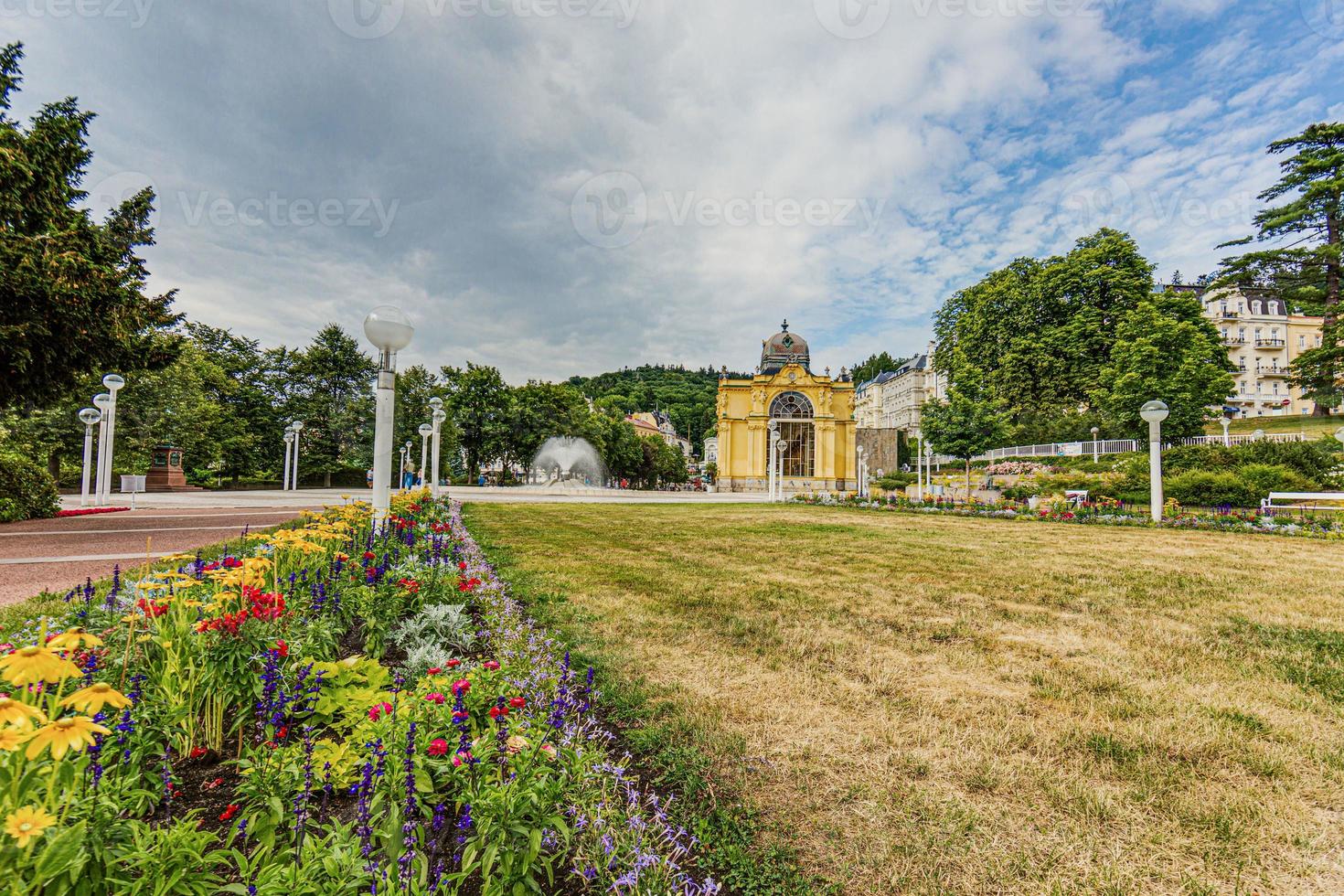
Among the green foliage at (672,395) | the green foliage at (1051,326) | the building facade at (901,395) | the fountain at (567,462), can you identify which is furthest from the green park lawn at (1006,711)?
the green foliage at (672,395)

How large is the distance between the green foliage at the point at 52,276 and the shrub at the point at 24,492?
1.78 meters

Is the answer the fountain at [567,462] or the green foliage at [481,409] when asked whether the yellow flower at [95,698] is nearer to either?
the fountain at [567,462]

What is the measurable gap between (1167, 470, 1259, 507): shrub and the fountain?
30.0 metres

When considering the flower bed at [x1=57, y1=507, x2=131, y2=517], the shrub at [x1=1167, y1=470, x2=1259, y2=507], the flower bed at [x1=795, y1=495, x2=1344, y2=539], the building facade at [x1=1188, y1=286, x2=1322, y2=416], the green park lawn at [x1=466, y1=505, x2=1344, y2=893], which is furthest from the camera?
the building facade at [x1=1188, y1=286, x2=1322, y2=416]

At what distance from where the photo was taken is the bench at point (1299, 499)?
43.2ft

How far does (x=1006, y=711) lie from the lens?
10.5 feet

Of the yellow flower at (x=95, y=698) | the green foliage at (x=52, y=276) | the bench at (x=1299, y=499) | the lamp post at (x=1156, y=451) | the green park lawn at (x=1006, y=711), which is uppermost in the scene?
the green foliage at (x=52, y=276)

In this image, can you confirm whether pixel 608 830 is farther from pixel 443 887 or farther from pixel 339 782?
pixel 339 782

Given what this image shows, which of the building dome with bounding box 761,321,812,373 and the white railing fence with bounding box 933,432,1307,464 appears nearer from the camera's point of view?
the white railing fence with bounding box 933,432,1307,464

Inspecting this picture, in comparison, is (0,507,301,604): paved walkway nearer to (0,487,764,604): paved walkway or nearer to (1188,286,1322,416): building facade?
(0,487,764,604): paved walkway

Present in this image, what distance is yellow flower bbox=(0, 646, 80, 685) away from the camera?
1.20m

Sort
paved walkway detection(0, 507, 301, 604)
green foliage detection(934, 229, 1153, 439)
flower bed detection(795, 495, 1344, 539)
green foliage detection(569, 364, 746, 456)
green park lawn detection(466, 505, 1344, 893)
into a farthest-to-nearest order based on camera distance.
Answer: green foliage detection(569, 364, 746, 456)
green foliage detection(934, 229, 1153, 439)
flower bed detection(795, 495, 1344, 539)
paved walkway detection(0, 507, 301, 604)
green park lawn detection(466, 505, 1344, 893)

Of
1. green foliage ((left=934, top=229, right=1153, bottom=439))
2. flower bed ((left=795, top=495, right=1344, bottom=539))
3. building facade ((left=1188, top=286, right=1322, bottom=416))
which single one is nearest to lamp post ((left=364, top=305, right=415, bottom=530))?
flower bed ((left=795, top=495, right=1344, bottom=539))

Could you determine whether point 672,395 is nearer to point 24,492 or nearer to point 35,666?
point 24,492
